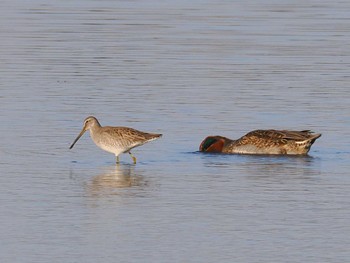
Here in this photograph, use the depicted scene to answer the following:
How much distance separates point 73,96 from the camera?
68.9 ft

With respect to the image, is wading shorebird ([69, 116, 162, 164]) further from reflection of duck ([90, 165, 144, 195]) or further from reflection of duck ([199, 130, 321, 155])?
reflection of duck ([199, 130, 321, 155])

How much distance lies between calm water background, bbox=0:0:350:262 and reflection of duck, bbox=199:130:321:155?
20cm

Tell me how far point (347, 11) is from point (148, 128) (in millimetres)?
17460

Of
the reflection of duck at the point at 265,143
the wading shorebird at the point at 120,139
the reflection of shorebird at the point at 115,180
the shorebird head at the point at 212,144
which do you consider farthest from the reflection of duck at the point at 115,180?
the reflection of duck at the point at 265,143

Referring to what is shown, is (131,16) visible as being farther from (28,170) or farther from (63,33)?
(28,170)

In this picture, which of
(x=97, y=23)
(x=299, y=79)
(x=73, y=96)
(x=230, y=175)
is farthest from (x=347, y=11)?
(x=230, y=175)

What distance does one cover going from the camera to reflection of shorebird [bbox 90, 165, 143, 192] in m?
14.4

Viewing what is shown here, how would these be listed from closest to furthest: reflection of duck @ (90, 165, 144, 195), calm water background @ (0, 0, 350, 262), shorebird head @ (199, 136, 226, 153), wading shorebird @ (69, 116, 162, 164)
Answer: calm water background @ (0, 0, 350, 262), reflection of duck @ (90, 165, 144, 195), wading shorebird @ (69, 116, 162, 164), shorebird head @ (199, 136, 226, 153)

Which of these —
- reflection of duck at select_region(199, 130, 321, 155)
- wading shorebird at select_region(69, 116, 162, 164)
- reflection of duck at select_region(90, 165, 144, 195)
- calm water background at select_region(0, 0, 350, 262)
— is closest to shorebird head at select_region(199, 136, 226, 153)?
reflection of duck at select_region(199, 130, 321, 155)

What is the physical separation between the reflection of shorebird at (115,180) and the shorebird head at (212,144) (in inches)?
57.4

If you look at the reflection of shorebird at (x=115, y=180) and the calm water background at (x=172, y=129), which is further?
the reflection of shorebird at (x=115, y=180)

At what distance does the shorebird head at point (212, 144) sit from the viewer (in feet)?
55.6

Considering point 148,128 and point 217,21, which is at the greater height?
point 217,21

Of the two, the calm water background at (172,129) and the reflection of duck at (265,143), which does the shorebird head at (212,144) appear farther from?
the calm water background at (172,129)
